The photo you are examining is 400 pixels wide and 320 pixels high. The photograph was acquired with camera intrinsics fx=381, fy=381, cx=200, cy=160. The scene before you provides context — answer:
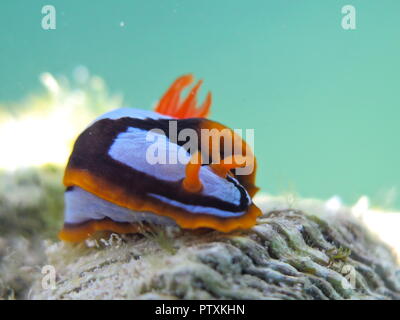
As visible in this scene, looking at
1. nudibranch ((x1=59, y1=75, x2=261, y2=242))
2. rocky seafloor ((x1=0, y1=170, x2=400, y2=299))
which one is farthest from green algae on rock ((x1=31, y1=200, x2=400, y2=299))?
nudibranch ((x1=59, y1=75, x2=261, y2=242))

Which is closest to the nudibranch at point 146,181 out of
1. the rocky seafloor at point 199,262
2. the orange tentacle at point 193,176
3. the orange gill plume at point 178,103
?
the orange tentacle at point 193,176

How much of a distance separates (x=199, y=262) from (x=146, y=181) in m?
0.67

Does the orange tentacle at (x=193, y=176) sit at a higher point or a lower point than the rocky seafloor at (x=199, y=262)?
higher

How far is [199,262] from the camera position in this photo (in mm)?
1914

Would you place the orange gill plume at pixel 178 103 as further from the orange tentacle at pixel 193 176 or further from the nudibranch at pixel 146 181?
the orange tentacle at pixel 193 176

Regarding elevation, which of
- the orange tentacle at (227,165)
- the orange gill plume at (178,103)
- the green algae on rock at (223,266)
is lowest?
the green algae on rock at (223,266)

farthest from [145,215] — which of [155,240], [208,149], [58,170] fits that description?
[58,170]

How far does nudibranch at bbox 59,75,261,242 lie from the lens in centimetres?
226

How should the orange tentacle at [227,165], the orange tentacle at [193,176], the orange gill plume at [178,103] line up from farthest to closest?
1. the orange gill plume at [178,103]
2. the orange tentacle at [227,165]
3. the orange tentacle at [193,176]

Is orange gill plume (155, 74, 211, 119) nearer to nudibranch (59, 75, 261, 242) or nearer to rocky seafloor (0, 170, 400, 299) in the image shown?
nudibranch (59, 75, 261, 242)

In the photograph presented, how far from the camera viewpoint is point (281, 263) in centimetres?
223

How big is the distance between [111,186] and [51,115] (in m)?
3.43

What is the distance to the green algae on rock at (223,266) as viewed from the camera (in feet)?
6.08
